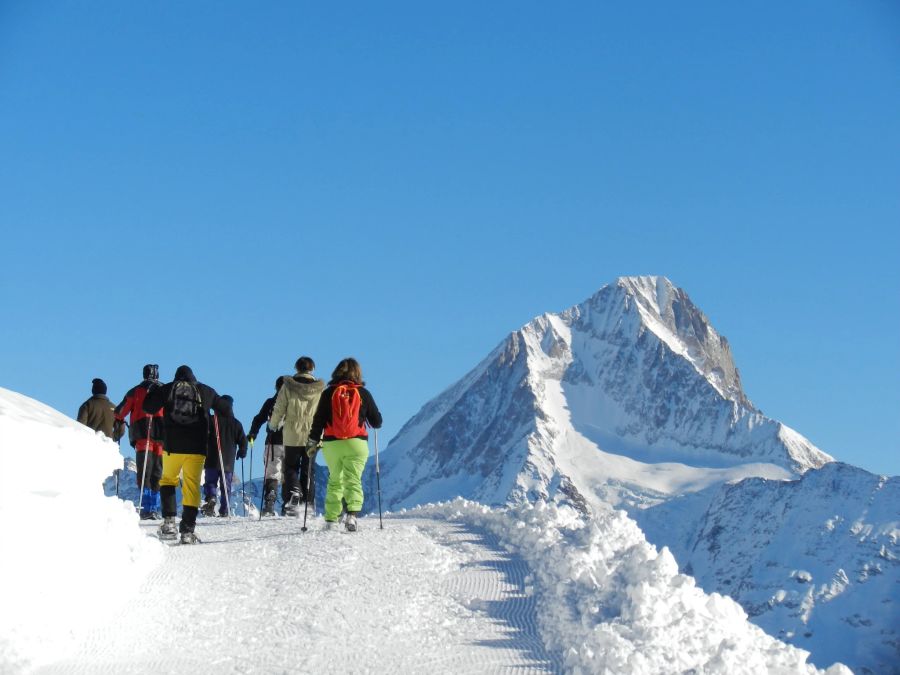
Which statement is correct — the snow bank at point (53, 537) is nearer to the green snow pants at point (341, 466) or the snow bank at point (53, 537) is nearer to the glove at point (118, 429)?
the green snow pants at point (341, 466)

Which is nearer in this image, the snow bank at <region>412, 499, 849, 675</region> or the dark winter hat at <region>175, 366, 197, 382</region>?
the snow bank at <region>412, 499, 849, 675</region>

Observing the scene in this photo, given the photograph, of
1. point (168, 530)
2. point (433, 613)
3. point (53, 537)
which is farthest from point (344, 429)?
point (53, 537)

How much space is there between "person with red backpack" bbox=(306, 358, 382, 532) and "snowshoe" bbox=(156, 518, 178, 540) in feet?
5.72

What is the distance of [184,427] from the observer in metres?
14.1

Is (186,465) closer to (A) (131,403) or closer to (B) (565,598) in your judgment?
(A) (131,403)

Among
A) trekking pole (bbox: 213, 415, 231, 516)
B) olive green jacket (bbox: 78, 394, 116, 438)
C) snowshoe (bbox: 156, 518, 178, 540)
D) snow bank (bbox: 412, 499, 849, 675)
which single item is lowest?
snow bank (bbox: 412, 499, 849, 675)

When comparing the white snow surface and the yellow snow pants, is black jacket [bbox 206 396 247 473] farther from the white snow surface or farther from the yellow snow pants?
the white snow surface

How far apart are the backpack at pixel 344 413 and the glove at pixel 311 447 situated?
1.35 ft

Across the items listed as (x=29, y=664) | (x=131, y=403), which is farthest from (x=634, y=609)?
(x=131, y=403)

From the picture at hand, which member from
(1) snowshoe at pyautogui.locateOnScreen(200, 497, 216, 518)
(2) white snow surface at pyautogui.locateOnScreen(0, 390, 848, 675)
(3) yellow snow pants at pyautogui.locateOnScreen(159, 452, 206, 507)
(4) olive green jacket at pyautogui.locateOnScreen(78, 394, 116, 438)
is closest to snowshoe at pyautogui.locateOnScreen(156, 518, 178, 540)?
(3) yellow snow pants at pyautogui.locateOnScreen(159, 452, 206, 507)

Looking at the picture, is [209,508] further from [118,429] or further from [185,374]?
[185,374]

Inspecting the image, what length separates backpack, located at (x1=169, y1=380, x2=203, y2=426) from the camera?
14023 mm

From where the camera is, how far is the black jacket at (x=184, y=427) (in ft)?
46.2

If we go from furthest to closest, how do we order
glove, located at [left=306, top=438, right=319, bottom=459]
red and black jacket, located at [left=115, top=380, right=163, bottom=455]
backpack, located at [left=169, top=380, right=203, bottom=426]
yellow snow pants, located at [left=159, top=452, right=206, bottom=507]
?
red and black jacket, located at [left=115, top=380, right=163, bottom=455], glove, located at [left=306, top=438, right=319, bottom=459], yellow snow pants, located at [left=159, top=452, right=206, bottom=507], backpack, located at [left=169, top=380, right=203, bottom=426]
